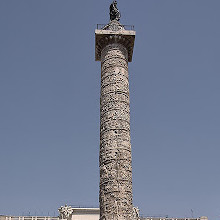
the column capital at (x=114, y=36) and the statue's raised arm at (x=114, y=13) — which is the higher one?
the statue's raised arm at (x=114, y=13)

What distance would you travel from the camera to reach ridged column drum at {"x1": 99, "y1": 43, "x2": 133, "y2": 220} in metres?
8.41

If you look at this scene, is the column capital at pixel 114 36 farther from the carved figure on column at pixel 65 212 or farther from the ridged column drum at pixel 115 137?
the carved figure on column at pixel 65 212

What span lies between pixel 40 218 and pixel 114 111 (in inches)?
400

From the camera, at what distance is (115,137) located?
9.12 m

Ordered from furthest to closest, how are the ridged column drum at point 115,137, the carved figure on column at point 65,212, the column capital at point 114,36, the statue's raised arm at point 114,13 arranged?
the carved figure on column at point 65,212 → the statue's raised arm at point 114,13 → the column capital at point 114,36 → the ridged column drum at point 115,137

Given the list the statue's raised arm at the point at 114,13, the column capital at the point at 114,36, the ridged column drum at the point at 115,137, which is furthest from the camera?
the statue's raised arm at the point at 114,13

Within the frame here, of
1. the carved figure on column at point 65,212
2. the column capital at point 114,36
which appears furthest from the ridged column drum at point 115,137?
the carved figure on column at point 65,212

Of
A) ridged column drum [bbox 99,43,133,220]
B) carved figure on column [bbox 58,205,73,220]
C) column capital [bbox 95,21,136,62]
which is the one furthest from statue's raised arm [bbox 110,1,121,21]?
carved figure on column [bbox 58,205,73,220]

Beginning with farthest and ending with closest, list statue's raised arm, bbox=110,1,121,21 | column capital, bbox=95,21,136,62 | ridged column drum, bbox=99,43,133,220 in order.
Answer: statue's raised arm, bbox=110,1,121,21 < column capital, bbox=95,21,136,62 < ridged column drum, bbox=99,43,133,220

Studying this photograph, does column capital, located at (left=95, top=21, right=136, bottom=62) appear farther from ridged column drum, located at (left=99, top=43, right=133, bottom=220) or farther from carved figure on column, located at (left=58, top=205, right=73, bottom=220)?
carved figure on column, located at (left=58, top=205, right=73, bottom=220)

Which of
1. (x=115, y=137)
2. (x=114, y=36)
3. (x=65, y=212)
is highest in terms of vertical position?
(x=114, y=36)

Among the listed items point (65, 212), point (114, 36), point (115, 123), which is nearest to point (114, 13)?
point (114, 36)

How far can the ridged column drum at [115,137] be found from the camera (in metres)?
8.41

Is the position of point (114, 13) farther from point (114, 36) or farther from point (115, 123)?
point (115, 123)
